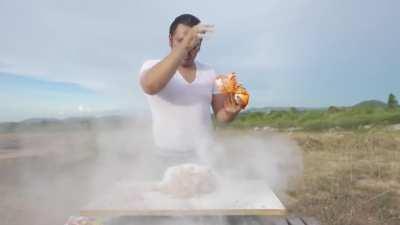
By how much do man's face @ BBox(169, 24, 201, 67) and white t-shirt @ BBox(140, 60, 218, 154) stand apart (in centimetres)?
9

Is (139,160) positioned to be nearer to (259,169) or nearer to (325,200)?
(259,169)

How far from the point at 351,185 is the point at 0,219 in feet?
15.0

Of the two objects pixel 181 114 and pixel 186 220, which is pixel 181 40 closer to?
pixel 181 114

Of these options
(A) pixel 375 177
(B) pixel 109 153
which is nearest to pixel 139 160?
(B) pixel 109 153

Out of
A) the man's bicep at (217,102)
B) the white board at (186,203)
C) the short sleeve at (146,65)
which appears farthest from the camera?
the man's bicep at (217,102)

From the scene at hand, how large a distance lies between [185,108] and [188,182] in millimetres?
450

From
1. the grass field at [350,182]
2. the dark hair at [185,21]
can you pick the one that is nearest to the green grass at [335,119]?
the grass field at [350,182]

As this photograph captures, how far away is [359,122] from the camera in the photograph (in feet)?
44.0

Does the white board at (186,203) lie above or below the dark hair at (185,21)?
below

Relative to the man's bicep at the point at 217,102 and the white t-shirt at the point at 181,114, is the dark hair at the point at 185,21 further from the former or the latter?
the man's bicep at the point at 217,102

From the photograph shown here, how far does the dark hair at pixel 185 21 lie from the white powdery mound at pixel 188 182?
0.76 meters

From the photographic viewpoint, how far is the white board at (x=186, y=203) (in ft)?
6.14

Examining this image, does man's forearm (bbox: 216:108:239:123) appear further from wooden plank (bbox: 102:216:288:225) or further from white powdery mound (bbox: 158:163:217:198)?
wooden plank (bbox: 102:216:288:225)

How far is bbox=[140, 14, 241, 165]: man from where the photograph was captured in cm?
230
